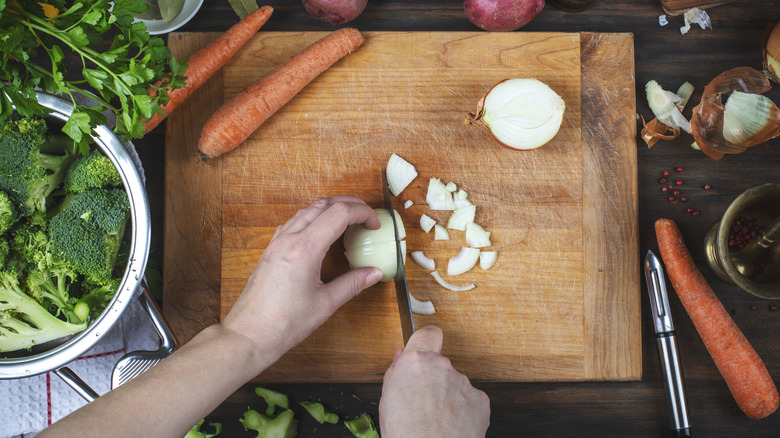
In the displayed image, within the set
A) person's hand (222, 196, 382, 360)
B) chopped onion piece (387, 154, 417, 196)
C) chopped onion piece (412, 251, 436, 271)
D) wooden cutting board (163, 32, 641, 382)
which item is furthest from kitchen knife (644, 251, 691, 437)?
person's hand (222, 196, 382, 360)

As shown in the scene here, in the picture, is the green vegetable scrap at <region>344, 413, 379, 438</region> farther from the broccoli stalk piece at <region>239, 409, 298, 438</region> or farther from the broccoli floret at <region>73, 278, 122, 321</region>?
the broccoli floret at <region>73, 278, 122, 321</region>

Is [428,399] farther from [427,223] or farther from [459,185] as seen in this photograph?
[459,185]

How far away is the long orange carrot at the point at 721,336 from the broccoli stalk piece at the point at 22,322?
169cm

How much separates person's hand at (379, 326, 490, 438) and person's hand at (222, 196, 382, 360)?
25 cm

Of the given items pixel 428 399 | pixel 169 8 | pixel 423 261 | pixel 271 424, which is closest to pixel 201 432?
pixel 271 424

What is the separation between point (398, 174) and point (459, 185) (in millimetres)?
193

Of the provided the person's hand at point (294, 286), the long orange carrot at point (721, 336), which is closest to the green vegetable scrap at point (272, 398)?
the person's hand at point (294, 286)

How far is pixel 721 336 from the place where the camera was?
1540 mm

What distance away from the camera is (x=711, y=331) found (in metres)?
1.55

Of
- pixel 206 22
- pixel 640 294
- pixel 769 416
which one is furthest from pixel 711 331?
pixel 206 22

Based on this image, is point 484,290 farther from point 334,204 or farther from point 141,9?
point 141,9

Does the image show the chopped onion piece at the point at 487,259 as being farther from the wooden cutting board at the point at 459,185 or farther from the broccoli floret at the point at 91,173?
the broccoli floret at the point at 91,173

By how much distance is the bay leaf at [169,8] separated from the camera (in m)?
1.49

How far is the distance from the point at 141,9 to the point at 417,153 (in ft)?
2.72
